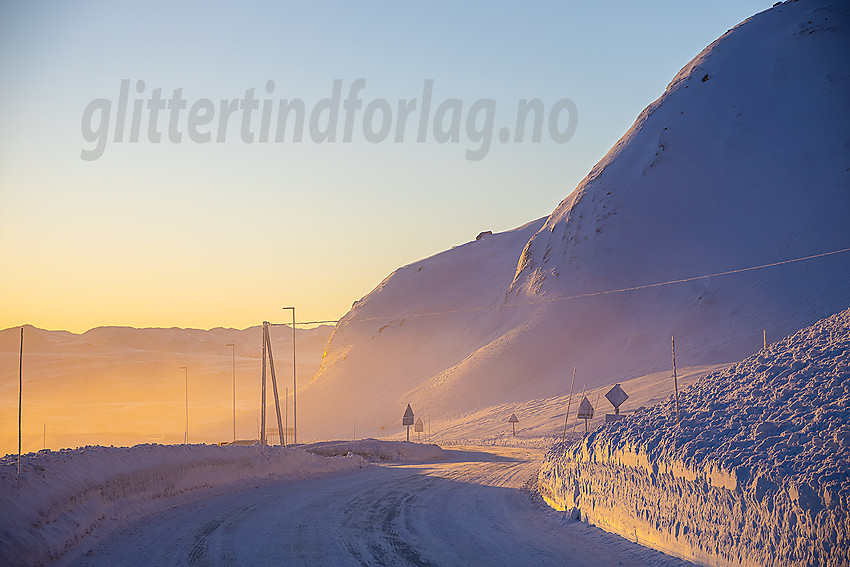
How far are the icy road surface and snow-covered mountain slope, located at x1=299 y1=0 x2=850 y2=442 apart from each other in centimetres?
6367

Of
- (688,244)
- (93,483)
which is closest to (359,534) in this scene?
(93,483)

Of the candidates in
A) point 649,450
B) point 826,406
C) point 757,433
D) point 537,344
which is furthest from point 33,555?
point 537,344

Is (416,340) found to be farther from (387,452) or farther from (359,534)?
(359,534)

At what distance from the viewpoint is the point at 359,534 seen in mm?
13945

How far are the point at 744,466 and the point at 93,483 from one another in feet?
39.1

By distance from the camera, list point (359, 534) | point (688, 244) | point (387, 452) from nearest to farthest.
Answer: point (359, 534)
point (387, 452)
point (688, 244)

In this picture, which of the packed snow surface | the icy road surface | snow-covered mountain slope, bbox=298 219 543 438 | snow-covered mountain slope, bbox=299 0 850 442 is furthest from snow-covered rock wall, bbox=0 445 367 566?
snow-covered mountain slope, bbox=298 219 543 438

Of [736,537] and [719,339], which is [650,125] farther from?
[736,537]

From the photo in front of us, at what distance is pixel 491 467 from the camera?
1294 inches

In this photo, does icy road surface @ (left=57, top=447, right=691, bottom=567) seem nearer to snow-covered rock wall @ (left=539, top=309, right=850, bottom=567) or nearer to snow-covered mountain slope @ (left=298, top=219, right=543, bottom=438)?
snow-covered rock wall @ (left=539, top=309, right=850, bottom=567)

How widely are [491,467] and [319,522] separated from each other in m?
18.5

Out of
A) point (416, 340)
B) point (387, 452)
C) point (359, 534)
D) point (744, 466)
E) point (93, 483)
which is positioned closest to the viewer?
point (744, 466)

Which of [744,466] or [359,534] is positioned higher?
[744,466]

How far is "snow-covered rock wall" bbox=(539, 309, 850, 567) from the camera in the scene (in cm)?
927
